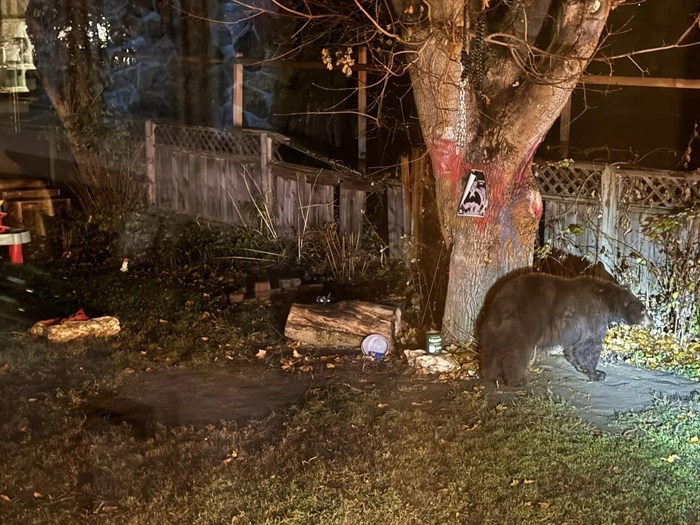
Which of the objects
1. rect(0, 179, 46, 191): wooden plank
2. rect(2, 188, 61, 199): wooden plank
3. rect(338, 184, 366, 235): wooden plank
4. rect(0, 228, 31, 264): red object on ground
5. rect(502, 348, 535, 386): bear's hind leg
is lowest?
rect(502, 348, 535, 386): bear's hind leg

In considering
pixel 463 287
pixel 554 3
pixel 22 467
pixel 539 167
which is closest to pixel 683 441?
pixel 463 287

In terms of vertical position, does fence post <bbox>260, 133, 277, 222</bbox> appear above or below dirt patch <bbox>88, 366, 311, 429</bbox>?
above

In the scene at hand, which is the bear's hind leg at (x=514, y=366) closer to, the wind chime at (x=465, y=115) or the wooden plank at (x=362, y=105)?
the wind chime at (x=465, y=115)

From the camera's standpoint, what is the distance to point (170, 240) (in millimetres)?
12648

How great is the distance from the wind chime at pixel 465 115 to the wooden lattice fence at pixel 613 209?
57.3 inches

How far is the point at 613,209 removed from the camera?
8.45 m

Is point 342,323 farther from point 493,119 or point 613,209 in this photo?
point 613,209

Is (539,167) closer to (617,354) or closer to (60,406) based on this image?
(617,354)

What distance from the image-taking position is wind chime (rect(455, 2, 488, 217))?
731 cm

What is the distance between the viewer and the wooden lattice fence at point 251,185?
11039 millimetres

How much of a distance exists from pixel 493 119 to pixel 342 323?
2.34 m

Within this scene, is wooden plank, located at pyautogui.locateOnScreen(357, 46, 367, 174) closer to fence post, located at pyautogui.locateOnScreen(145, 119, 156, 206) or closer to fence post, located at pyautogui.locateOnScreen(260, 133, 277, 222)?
fence post, located at pyautogui.locateOnScreen(260, 133, 277, 222)

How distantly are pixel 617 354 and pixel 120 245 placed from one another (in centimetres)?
753

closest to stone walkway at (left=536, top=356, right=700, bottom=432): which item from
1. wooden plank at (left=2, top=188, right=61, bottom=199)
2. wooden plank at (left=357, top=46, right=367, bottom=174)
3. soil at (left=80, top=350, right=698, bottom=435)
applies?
soil at (left=80, top=350, right=698, bottom=435)
